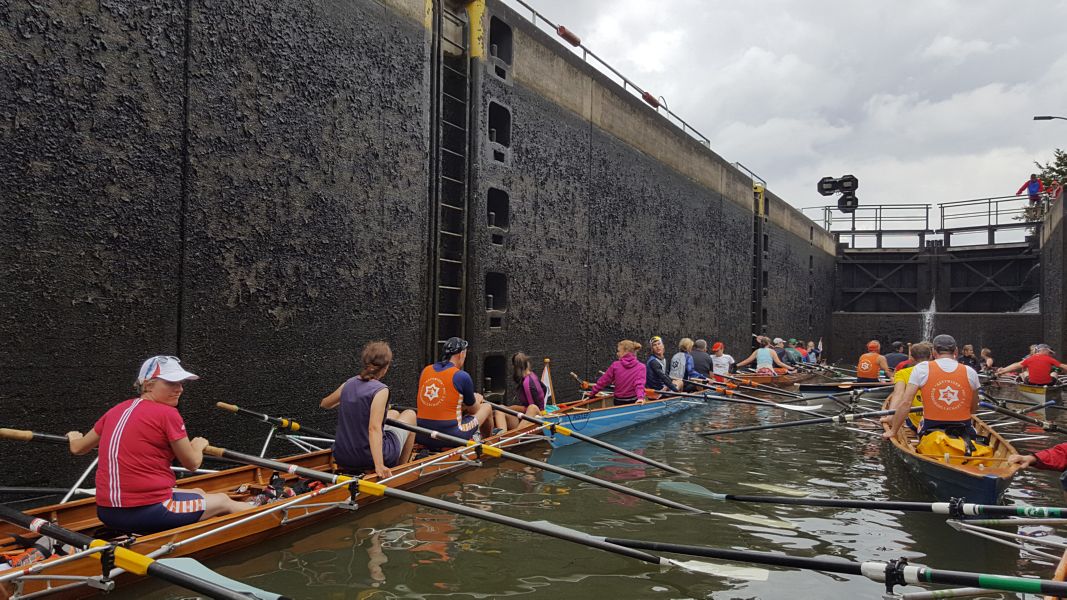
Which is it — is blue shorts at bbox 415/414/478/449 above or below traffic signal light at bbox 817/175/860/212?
below

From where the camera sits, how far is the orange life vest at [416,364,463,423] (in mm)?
7578

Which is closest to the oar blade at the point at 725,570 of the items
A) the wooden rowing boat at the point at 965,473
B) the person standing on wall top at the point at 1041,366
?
the wooden rowing boat at the point at 965,473

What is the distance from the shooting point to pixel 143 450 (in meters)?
4.13

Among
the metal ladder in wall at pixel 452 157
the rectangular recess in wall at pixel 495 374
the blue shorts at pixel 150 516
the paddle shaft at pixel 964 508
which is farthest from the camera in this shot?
the rectangular recess in wall at pixel 495 374

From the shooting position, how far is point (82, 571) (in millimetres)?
4039

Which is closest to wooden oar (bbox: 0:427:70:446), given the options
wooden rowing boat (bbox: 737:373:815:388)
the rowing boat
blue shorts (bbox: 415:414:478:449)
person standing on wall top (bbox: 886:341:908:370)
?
blue shorts (bbox: 415:414:478:449)

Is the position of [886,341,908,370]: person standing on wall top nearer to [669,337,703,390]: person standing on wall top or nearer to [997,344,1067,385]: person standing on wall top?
[997,344,1067,385]: person standing on wall top

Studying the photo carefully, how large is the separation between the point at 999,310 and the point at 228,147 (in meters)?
35.0

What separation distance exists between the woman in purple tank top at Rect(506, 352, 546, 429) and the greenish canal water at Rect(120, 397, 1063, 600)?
798 millimetres

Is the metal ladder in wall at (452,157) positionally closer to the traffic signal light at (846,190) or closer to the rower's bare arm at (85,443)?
the rower's bare arm at (85,443)

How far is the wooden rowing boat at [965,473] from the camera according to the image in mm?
6012

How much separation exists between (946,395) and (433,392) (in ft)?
18.3

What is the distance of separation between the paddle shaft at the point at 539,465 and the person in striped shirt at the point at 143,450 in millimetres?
2559

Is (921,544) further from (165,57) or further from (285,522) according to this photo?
(165,57)
